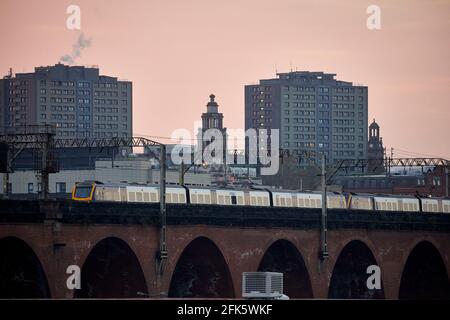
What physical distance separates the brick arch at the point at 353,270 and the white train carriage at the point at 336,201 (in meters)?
3.44

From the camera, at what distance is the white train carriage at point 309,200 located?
9719 centimetres

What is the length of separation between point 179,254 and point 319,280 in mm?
18431

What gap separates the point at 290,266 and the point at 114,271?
20990 millimetres

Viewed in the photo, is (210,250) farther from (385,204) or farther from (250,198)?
(385,204)

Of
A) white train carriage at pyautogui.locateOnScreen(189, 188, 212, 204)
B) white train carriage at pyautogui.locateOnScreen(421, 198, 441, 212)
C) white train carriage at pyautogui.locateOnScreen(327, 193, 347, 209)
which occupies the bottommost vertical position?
white train carriage at pyautogui.locateOnScreen(421, 198, 441, 212)

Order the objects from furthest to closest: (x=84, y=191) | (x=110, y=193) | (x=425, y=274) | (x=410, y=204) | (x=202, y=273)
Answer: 1. (x=410, y=204)
2. (x=425, y=274)
3. (x=202, y=273)
4. (x=110, y=193)
5. (x=84, y=191)

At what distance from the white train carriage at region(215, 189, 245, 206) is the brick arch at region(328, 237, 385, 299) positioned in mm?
13741

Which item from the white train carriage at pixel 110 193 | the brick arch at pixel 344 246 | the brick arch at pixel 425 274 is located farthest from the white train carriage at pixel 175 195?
the brick arch at pixel 425 274

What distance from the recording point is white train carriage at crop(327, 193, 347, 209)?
99125 mm

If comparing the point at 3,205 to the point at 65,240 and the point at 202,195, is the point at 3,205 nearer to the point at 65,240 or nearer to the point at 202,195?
the point at 65,240

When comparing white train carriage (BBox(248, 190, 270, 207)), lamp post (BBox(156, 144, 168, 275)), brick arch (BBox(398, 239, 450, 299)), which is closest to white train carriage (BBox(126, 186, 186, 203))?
lamp post (BBox(156, 144, 168, 275))

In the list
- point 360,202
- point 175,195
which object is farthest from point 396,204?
point 175,195

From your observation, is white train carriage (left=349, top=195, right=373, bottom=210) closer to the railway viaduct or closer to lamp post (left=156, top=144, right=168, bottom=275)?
the railway viaduct

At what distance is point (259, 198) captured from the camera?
3620 inches
